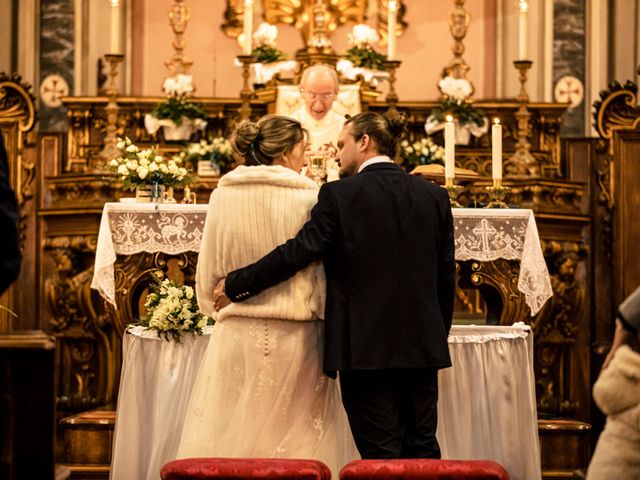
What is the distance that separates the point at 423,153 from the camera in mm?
8812

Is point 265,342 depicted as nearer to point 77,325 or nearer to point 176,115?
point 77,325

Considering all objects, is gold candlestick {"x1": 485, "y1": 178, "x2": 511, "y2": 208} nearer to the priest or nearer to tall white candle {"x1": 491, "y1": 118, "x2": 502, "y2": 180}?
tall white candle {"x1": 491, "y1": 118, "x2": 502, "y2": 180}

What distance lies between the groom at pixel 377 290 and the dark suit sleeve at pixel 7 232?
148 cm

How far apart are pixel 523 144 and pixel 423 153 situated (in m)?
0.67

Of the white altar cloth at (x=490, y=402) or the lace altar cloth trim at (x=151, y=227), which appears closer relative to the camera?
the white altar cloth at (x=490, y=402)

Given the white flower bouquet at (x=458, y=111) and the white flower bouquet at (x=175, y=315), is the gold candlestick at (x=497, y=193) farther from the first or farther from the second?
the white flower bouquet at (x=458, y=111)

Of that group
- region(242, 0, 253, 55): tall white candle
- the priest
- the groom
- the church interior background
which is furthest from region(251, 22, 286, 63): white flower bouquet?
the groom

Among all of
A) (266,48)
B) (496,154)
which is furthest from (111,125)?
(496,154)

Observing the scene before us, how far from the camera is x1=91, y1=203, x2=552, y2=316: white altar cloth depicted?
6.95 meters

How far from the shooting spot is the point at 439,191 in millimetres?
5246

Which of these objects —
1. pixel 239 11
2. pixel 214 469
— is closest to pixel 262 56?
pixel 239 11

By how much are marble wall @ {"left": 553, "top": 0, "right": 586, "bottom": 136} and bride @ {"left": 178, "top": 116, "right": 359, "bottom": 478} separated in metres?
5.77

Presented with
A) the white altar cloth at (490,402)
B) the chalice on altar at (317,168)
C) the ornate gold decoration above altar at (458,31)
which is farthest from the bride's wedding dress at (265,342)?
the ornate gold decoration above altar at (458,31)

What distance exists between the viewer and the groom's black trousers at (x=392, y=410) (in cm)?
502
